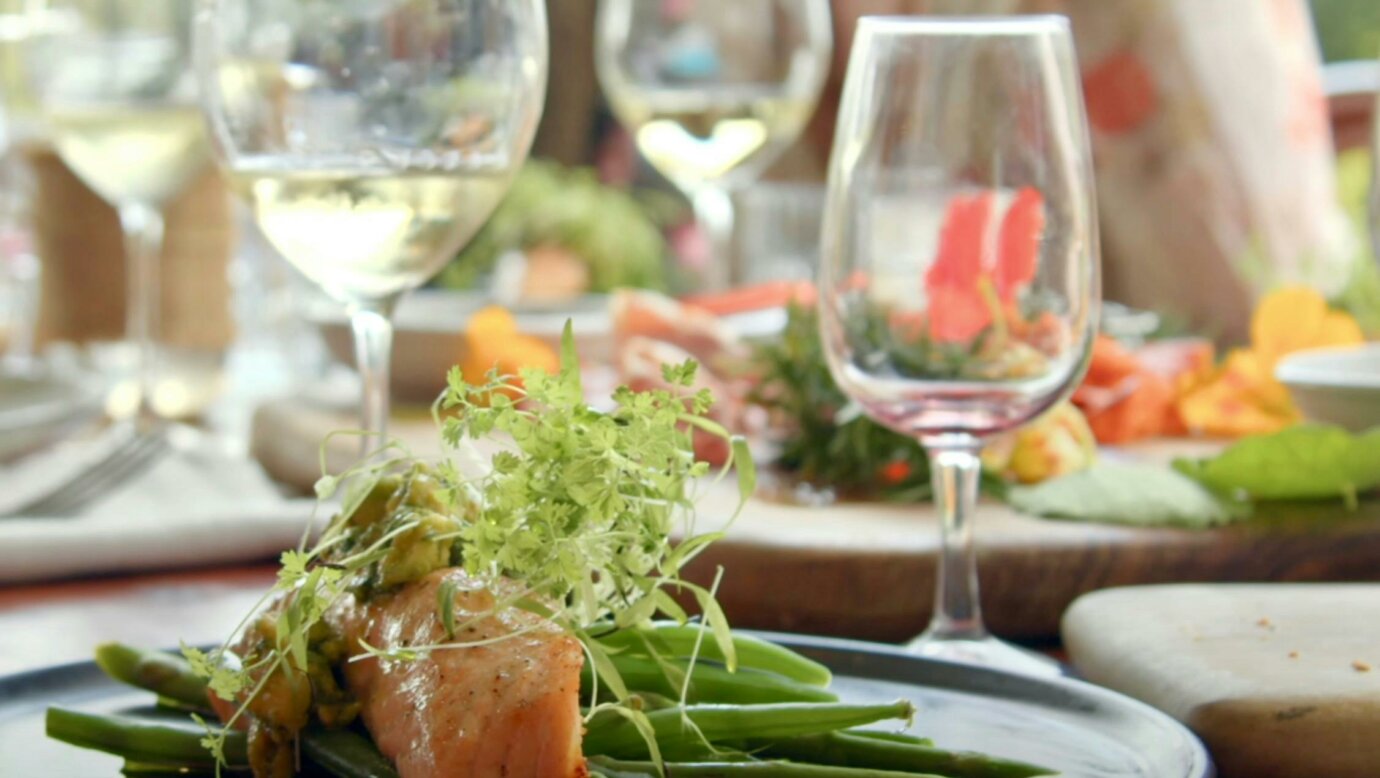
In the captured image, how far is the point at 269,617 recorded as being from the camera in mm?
857

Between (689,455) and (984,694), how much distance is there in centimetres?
22

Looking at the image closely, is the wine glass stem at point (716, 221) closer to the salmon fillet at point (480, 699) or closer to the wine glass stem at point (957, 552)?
the wine glass stem at point (957, 552)

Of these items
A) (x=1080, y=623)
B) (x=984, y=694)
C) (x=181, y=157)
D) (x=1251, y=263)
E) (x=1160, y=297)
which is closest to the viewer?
(x=984, y=694)

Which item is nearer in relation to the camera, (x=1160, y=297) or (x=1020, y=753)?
(x=1020, y=753)

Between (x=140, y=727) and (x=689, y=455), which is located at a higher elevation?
(x=689, y=455)

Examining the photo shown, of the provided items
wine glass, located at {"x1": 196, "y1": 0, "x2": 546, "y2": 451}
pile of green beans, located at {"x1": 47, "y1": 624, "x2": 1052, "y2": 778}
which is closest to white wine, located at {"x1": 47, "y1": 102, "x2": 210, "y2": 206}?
wine glass, located at {"x1": 196, "y1": 0, "x2": 546, "y2": 451}

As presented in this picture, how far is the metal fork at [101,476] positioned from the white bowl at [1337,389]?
1071 millimetres

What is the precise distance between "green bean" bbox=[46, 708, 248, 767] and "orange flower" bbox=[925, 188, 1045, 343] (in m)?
0.52

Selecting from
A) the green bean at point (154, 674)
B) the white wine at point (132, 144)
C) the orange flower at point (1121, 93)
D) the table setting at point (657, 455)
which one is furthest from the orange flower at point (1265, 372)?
the orange flower at point (1121, 93)

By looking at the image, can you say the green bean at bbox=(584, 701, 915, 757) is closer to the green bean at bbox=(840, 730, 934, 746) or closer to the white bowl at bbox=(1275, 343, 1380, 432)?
the green bean at bbox=(840, 730, 934, 746)

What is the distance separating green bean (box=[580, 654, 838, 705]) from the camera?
2.88 feet

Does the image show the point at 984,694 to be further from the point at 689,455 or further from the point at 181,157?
the point at 181,157

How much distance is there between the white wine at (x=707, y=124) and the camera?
2625 mm

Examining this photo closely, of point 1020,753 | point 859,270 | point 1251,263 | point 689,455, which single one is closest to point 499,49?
point 859,270
